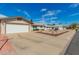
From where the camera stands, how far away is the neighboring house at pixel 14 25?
7277 mm

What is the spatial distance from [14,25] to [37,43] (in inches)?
53.7

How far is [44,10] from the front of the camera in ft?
23.2

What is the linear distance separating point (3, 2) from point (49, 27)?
2236 millimetres

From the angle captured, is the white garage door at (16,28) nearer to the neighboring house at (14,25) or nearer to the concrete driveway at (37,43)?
the neighboring house at (14,25)

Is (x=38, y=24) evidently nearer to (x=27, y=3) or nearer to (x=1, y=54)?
(x=27, y=3)

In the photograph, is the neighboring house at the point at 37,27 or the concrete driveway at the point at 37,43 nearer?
the concrete driveway at the point at 37,43

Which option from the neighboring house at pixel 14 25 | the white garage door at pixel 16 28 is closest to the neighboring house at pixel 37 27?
the neighboring house at pixel 14 25

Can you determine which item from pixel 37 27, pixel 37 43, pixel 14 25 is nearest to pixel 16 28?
pixel 14 25

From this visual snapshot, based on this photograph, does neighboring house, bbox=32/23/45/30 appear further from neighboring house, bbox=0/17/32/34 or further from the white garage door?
the white garage door

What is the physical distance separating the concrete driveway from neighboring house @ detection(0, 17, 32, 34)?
0.28 m

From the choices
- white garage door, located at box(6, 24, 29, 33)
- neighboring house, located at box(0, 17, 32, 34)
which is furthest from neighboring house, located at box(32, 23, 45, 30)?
white garage door, located at box(6, 24, 29, 33)

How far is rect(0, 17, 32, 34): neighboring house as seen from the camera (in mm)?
7277

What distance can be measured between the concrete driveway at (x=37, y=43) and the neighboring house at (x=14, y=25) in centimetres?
28
